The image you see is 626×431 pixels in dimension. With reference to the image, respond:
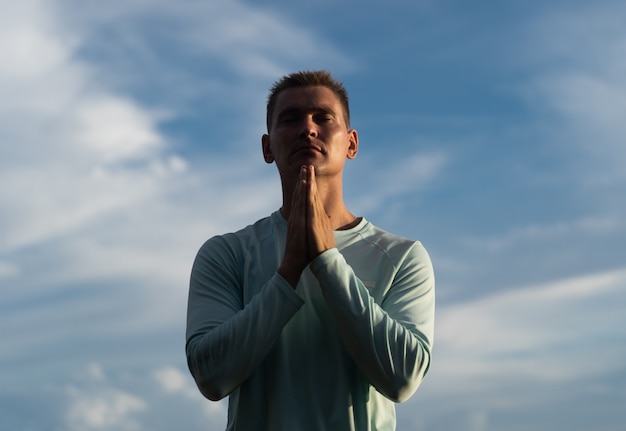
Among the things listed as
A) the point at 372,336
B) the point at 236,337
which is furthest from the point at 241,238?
the point at 372,336

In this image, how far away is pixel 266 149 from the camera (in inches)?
232

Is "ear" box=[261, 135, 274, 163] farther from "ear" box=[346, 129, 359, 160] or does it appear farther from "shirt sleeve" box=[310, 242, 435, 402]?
"shirt sleeve" box=[310, 242, 435, 402]

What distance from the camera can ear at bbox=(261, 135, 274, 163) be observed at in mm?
5863

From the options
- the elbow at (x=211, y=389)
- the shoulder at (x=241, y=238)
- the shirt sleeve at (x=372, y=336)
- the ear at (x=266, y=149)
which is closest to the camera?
the shirt sleeve at (x=372, y=336)

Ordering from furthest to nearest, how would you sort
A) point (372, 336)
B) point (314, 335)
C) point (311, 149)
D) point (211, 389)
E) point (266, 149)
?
point (266, 149) → point (311, 149) → point (314, 335) → point (211, 389) → point (372, 336)

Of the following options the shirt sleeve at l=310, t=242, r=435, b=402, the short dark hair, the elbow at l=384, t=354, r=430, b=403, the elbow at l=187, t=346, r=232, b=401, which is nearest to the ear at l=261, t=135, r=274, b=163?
the short dark hair

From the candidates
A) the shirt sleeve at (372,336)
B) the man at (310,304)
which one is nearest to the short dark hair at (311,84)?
the man at (310,304)

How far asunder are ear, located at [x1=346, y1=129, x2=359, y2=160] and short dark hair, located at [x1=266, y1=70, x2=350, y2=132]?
0.08m

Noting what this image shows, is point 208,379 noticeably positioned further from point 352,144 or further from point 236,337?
point 352,144

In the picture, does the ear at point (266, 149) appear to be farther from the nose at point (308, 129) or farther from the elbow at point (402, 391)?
the elbow at point (402, 391)

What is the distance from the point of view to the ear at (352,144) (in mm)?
5863

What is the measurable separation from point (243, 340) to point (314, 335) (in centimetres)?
51

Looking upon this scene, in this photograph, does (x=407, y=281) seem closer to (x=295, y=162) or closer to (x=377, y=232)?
(x=377, y=232)

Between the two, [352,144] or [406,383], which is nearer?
[406,383]
